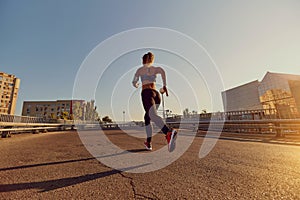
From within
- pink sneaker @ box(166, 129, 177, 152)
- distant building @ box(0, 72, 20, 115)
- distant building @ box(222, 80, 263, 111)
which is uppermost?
distant building @ box(0, 72, 20, 115)

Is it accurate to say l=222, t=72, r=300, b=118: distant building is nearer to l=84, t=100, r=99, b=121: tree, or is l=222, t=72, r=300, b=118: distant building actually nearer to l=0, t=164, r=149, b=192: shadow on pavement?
l=0, t=164, r=149, b=192: shadow on pavement

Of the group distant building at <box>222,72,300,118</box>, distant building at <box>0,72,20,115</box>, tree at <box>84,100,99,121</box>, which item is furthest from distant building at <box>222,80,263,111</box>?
tree at <box>84,100,99,121</box>

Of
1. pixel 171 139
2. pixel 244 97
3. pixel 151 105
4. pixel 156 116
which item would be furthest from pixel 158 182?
pixel 244 97

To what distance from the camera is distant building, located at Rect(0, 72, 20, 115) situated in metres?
26.1

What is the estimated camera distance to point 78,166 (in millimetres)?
2299

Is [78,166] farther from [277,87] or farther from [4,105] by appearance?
[4,105]

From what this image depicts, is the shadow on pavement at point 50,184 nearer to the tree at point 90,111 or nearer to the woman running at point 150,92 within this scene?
the woman running at point 150,92

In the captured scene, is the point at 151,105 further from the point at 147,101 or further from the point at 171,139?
the point at 171,139

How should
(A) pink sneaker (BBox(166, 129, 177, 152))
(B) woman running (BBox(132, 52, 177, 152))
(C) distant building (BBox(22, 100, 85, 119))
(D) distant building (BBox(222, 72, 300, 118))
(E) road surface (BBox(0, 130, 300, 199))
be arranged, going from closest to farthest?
(E) road surface (BBox(0, 130, 300, 199)) < (A) pink sneaker (BBox(166, 129, 177, 152)) < (B) woman running (BBox(132, 52, 177, 152)) < (D) distant building (BBox(222, 72, 300, 118)) < (C) distant building (BBox(22, 100, 85, 119))

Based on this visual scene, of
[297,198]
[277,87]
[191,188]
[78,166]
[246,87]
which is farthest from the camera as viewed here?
[246,87]

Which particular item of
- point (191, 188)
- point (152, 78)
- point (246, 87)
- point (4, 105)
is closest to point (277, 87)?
point (246, 87)

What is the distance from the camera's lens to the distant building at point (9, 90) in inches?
1028

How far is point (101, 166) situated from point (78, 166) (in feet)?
1.19

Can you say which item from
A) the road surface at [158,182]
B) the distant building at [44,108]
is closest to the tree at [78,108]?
the distant building at [44,108]
